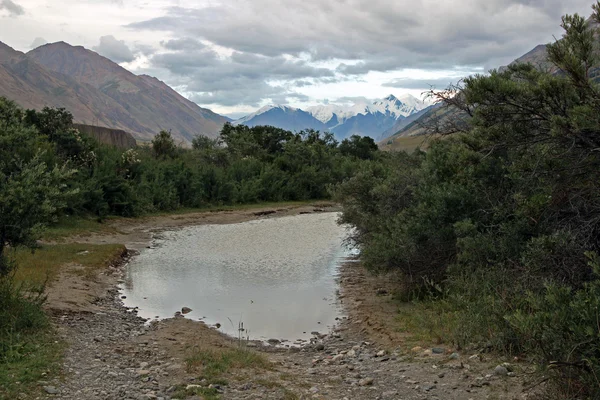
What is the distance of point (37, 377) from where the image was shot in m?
7.10

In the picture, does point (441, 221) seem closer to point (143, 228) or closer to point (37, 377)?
point (37, 377)

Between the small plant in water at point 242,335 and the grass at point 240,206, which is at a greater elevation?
the grass at point 240,206

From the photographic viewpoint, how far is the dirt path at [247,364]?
7.09 metres

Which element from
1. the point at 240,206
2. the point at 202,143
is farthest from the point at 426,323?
the point at 202,143

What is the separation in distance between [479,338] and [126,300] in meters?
9.45

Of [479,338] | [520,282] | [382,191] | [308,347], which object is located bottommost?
[308,347]

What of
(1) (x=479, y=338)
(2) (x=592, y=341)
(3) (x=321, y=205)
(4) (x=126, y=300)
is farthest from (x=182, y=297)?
(3) (x=321, y=205)

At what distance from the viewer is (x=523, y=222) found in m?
9.98

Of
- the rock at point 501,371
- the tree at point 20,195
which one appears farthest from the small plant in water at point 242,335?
the rock at point 501,371

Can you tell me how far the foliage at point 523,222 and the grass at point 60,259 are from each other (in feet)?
27.7

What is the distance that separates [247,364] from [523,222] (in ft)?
18.4

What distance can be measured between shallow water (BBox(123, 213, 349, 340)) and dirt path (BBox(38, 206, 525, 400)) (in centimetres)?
84

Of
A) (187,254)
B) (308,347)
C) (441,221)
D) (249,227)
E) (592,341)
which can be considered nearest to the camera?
(592,341)

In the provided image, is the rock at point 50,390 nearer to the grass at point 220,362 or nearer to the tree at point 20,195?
the grass at point 220,362
